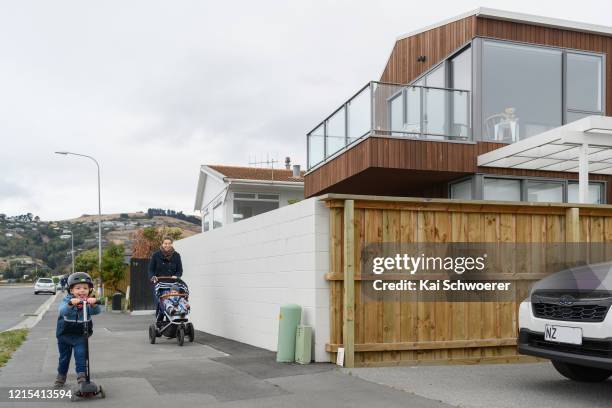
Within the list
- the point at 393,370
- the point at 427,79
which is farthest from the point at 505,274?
the point at 427,79

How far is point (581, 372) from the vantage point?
779cm

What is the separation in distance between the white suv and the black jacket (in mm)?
7029

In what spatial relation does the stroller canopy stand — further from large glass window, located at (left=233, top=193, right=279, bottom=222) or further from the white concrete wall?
large glass window, located at (left=233, top=193, right=279, bottom=222)

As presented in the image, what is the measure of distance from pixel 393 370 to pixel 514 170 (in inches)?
303

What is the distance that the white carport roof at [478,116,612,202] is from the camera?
1176 centimetres

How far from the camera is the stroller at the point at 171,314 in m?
12.3

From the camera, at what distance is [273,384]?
26.0ft

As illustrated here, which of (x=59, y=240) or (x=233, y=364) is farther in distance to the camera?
(x=59, y=240)

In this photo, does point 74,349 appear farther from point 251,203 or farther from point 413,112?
point 251,203

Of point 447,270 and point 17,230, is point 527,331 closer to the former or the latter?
point 447,270

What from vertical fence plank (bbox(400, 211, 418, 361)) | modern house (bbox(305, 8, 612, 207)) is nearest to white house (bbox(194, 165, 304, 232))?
modern house (bbox(305, 8, 612, 207))

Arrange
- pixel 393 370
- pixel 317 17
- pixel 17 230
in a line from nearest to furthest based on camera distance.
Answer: pixel 393 370 < pixel 317 17 < pixel 17 230

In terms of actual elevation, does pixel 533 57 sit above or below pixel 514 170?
above

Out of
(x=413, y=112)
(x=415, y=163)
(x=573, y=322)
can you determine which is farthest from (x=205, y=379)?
(x=413, y=112)
